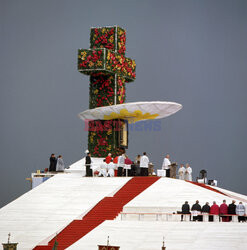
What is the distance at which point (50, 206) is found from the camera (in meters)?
23.1

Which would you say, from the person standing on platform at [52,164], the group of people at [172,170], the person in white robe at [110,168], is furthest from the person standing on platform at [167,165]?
the person standing on platform at [52,164]

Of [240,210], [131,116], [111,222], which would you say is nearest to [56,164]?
[131,116]

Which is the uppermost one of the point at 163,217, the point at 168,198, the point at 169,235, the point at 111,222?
the point at 168,198

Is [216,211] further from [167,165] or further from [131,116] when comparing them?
[131,116]

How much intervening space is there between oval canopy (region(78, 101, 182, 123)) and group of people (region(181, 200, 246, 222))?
8.69 meters

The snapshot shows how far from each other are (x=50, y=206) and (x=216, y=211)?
21.1 ft

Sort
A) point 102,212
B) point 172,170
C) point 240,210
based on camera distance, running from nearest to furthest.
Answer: point 240,210, point 102,212, point 172,170

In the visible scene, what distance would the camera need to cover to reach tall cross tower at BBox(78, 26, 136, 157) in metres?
29.7

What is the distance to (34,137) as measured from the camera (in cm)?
3703

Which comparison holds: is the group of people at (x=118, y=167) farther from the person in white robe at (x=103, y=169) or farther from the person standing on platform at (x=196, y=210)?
the person standing on platform at (x=196, y=210)

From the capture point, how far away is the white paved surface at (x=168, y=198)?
21.5m

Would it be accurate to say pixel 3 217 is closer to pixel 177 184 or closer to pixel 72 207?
pixel 72 207

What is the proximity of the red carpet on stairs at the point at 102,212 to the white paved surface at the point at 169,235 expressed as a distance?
82cm

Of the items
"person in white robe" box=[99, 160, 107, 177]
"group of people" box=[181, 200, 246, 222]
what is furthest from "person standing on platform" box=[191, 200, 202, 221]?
"person in white robe" box=[99, 160, 107, 177]
